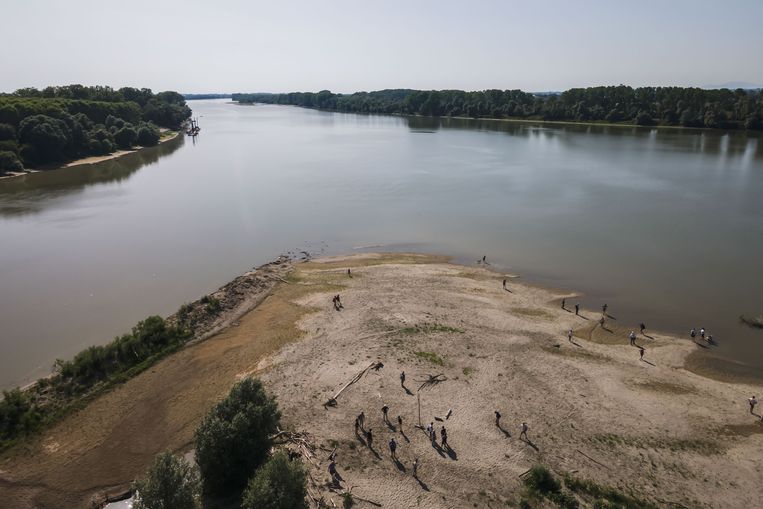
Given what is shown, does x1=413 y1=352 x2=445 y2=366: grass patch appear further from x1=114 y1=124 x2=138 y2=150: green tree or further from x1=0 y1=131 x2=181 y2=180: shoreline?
x1=114 y1=124 x2=138 y2=150: green tree

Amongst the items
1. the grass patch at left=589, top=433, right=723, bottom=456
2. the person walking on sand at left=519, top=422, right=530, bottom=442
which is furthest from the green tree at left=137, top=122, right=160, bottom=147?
the grass patch at left=589, top=433, right=723, bottom=456

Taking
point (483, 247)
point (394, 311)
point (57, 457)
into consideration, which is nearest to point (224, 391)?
point (57, 457)

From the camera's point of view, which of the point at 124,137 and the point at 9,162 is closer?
the point at 9,162

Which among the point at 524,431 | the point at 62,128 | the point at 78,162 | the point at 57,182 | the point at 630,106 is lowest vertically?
the point at 524,431

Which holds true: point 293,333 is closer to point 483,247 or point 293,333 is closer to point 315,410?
point 315,410

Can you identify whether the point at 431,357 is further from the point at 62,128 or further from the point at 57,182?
the point at 62,128

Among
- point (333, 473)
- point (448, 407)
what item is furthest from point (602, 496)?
point (333, 473)

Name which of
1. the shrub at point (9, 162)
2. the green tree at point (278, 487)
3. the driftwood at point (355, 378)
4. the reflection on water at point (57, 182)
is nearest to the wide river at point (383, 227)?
the reflection on water at point (57, 182)
